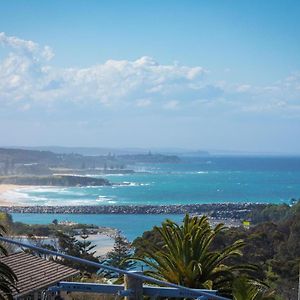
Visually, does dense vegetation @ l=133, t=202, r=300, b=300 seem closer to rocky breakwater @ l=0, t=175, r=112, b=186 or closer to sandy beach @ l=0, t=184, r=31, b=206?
sandy beach @ l=0, t=184, r=31, b=206

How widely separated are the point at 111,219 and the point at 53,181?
48.8m

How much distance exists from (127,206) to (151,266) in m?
77.4

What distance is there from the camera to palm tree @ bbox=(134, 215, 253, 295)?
36.4 ft

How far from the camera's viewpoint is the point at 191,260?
11188 mm

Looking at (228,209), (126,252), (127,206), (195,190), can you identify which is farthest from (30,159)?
(126,252)

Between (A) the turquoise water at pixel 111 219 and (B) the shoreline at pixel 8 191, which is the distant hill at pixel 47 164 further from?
(A) the turquoise water at pixel 111 219

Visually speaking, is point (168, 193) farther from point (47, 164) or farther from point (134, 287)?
point (134, 287)

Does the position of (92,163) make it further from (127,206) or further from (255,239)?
(255,239)

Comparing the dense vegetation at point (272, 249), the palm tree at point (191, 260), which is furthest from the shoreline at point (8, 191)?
the palm tree at point (191, 260)

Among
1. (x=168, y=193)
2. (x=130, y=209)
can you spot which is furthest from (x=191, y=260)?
(x=168, y=193)

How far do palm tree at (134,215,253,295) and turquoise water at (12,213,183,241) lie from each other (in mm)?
52689

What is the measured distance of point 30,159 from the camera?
435 feet

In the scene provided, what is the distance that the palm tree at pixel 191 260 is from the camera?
11.1 meters

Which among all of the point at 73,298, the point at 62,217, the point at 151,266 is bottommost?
the point at 62,217
